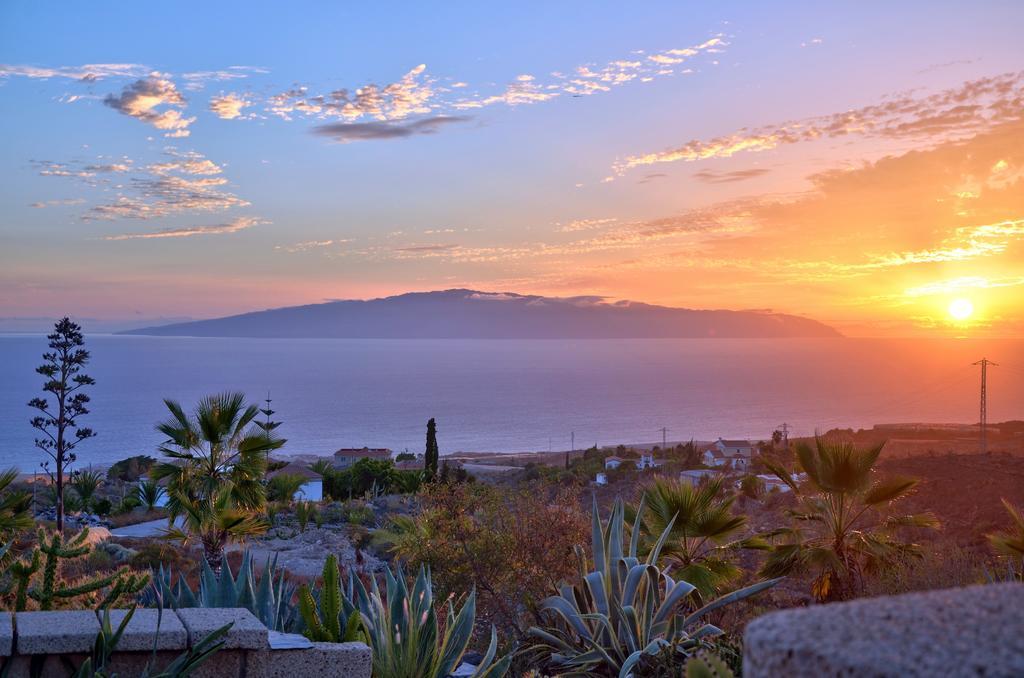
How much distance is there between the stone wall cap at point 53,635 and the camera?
3736mm

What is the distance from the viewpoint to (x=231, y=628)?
3977mm

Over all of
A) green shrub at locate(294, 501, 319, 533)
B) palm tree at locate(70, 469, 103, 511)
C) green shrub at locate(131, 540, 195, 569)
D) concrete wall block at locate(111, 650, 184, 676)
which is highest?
concrete wall block at locate(111, 650, 184, 676)

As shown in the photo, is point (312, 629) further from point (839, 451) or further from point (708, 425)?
point (708, 425)

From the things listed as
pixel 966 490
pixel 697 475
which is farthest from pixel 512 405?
pixel 966 490

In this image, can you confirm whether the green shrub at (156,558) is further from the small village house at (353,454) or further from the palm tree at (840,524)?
the small village house at (353,454)

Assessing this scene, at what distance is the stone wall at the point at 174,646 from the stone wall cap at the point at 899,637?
129 inches

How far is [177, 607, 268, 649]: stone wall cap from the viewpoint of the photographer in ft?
13.0

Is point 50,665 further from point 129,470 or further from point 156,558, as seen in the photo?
point 129,470

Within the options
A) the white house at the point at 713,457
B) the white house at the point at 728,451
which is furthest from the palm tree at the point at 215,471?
the white house at the point at 728,451

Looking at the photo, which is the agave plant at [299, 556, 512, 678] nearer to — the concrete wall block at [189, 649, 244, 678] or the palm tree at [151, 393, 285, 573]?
the concrete wall block at [189, 649, 244, 678]

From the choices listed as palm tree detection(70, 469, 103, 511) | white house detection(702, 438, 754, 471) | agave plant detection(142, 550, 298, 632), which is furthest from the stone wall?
white house detection(702, 438, 754, 471)

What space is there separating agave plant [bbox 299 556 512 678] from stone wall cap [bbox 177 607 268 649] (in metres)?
0.87

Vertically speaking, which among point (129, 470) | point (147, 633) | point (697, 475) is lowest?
point (129, 470)

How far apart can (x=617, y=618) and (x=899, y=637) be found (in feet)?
19.7
